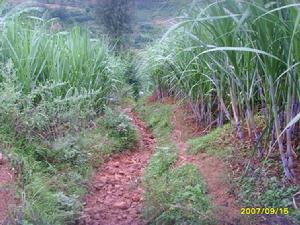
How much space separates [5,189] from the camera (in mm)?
2033

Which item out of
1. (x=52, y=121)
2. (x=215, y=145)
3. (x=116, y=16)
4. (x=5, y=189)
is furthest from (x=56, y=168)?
(x=116, y=16)

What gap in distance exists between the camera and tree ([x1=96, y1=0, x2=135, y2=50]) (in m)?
10.7

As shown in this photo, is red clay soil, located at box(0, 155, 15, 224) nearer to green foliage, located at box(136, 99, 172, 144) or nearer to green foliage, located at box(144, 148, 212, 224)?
green foliage, located at box(144, 148, 212, 224)

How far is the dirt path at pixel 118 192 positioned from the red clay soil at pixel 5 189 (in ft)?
1.26

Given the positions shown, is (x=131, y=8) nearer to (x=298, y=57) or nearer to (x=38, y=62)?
(x=38, y=62)

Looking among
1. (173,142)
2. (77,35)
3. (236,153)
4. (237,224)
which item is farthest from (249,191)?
(77,35)

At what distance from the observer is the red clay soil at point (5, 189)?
6.10 ft

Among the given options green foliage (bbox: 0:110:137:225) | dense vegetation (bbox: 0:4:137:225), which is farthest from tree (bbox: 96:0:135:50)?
green foliage (bbox: 0:110:137:225)

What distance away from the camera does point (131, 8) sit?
424 inches

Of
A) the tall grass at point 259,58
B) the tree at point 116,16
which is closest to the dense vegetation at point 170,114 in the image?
the tall grass at point 259,58

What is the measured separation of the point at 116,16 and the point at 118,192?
877 cm
